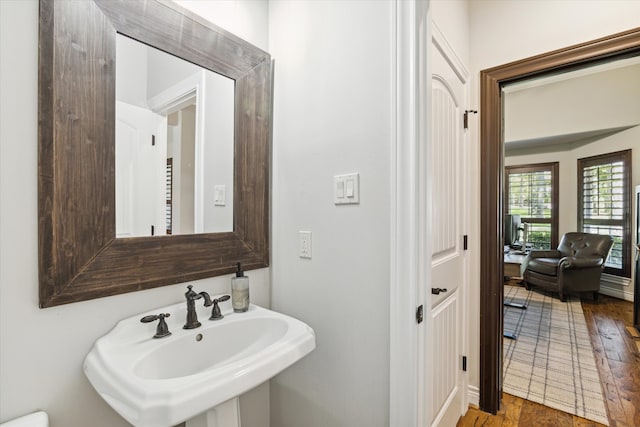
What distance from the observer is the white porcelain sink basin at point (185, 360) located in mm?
667

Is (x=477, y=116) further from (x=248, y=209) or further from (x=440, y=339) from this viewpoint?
(x=248, y=209)

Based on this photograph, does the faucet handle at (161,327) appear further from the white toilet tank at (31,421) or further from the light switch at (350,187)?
the light switch at (350,187)

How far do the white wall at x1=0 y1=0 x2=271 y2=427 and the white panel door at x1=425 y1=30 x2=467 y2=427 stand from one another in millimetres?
1260

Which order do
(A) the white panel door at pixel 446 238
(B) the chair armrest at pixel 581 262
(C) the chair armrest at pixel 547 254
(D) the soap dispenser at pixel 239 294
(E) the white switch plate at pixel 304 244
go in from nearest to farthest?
(D) the soap dispenser at pixel 239 294 < (E) the white switch plate at pixel 304 244 < (A) the white panel door at pixel 446 238 < (B) the chair armrest at pixel 581 262 < (C) the chair armrest at pixel 547 254

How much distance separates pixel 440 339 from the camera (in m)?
1.51

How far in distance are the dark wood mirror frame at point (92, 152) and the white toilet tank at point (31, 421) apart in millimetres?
282

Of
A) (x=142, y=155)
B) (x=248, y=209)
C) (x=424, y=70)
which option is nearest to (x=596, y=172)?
(x=424, y=70)

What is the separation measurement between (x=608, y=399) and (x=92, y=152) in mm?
3110

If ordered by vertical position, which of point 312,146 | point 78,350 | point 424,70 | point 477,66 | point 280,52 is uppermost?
point 477,66

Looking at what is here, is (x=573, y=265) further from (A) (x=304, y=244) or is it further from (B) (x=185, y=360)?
(B) (x=185, y=360)

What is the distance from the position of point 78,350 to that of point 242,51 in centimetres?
123

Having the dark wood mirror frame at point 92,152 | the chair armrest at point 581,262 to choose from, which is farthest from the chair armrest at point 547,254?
the dark wood mirror frame at point 92,152

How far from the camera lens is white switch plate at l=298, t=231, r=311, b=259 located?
51.2 inches

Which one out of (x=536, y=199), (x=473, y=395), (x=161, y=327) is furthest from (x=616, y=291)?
(x=161, y=327)
